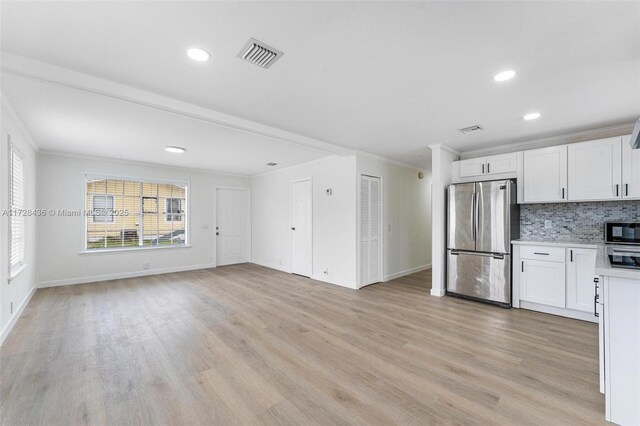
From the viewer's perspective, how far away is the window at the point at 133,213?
5504mm

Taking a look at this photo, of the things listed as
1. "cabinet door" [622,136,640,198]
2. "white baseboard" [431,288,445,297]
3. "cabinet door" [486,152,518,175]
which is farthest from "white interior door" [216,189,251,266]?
"cabinet door" [622,136,640,198]

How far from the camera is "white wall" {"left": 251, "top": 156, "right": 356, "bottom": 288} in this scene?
5.05m

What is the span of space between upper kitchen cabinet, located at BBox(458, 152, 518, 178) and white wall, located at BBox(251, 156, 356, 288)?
1886 millimetres

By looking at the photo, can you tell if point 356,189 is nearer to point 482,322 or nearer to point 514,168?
point 514,168

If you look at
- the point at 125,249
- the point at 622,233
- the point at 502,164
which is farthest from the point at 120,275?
the point at 622,233

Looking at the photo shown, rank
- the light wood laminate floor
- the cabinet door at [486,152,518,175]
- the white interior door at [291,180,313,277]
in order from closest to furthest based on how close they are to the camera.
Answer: the light wood laminate floor
the cabinet door at [486,152,518,175]
the white interior door at [291,180,313,277]

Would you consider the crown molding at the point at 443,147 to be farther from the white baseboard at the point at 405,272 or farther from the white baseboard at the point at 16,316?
the white baseboard at the point at 16,316

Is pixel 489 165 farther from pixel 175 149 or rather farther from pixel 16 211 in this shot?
pixel 16 211

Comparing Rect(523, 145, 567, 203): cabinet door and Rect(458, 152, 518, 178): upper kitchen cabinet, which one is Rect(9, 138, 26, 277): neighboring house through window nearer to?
Rect(458, 152, 518, 178): upper kitchen cabinet

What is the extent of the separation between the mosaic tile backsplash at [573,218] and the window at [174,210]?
6976 millimetres

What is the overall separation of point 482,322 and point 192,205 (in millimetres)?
6258

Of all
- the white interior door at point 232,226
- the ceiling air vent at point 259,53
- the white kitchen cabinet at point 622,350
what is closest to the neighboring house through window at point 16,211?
the ceiling air vent at point 259,53

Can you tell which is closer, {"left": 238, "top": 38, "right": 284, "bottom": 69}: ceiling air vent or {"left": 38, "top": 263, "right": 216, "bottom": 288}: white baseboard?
{"left": 238, "top": 38, "right": 284, "bottom": 69}: ceiling air vent

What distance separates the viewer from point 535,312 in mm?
3713
